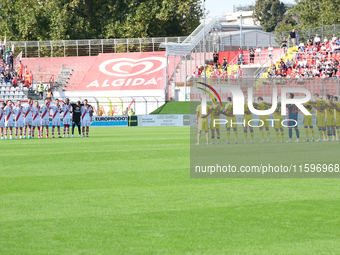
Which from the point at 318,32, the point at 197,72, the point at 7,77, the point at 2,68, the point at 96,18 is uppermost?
the point at 96,18

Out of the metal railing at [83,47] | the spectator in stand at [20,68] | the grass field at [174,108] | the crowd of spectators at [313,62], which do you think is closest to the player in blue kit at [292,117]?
the crowd of spectators at [313,62]

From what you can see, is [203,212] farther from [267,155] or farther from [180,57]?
[180,57]

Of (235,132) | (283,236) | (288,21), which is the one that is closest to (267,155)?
(235,132)

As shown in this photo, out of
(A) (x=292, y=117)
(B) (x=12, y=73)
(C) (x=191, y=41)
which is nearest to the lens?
(A) (x=292, y=117)

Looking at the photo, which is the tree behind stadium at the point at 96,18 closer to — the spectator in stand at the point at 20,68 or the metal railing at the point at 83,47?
the metal railing at the point at 83,47

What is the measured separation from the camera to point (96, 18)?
209ft

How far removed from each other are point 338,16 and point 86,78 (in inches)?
1130

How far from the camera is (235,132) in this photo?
20625mm

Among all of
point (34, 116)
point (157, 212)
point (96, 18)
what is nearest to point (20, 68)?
point (96, 18)

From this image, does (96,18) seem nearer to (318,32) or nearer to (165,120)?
(165,120)

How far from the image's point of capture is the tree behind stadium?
6075cm

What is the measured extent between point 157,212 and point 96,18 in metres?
58.1

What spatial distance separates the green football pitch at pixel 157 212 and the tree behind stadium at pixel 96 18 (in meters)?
48.6

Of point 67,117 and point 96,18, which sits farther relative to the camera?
point 96,18
